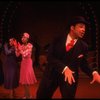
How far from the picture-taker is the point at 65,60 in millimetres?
4465

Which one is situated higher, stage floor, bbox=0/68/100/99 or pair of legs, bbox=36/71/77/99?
pair of legs, bbox=36/71/77/99

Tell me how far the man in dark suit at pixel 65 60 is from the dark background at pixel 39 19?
6.49m

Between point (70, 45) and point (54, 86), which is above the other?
point (70, 45)

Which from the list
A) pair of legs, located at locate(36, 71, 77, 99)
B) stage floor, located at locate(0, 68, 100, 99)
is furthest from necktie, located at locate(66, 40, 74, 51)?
stage floor, located at locate(0, 68, 100, 99)

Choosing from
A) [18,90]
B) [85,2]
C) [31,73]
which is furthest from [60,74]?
[85,2]

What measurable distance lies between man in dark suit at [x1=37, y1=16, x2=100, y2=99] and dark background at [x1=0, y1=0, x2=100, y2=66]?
649cm

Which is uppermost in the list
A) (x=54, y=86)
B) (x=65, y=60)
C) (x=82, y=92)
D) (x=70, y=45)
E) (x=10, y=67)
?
(x=70, y=45)

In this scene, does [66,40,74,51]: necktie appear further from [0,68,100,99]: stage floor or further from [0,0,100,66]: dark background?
[0,0,100,66]: dark background

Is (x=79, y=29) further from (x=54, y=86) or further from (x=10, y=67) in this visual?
(x=10, y=67)

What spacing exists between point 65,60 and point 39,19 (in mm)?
7089

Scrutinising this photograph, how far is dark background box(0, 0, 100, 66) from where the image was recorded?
1099 centimetres

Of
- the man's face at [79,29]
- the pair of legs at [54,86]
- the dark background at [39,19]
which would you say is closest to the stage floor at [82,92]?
the dark background at [39,19]

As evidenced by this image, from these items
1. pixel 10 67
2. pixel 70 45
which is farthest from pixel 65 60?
pixel 10 67

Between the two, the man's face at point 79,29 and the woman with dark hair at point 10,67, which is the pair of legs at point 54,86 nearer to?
the man's face at point 79,29
